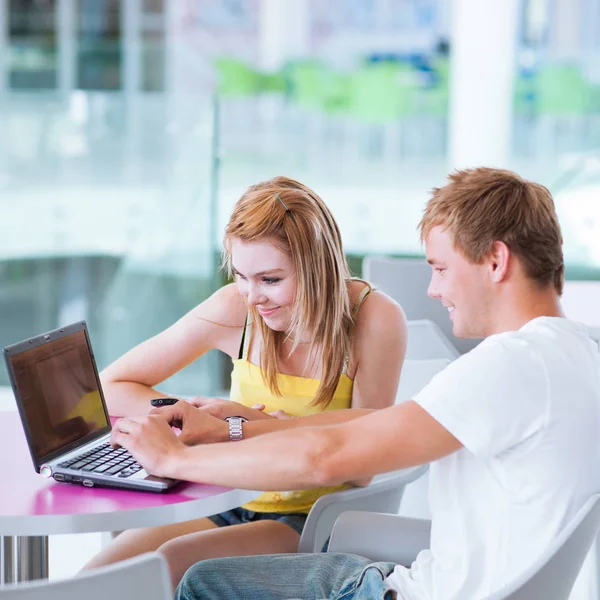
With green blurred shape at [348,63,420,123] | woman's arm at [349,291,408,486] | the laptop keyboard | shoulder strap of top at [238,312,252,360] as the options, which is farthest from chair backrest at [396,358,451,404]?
green blurred shape at [348,63,420,123]

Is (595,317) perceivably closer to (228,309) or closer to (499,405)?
(228,309)

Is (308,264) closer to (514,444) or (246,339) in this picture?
(246,339)

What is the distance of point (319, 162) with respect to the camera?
514 cm

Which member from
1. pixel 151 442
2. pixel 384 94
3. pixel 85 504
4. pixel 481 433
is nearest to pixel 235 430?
pixel 151 442

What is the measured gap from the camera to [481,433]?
131 centimetres

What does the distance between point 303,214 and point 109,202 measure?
9.58 feet

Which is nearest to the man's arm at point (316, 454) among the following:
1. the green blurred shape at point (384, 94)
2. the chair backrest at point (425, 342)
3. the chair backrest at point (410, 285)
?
the chair backrest at point (425, 342)

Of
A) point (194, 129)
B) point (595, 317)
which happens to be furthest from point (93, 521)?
point (194, 129)

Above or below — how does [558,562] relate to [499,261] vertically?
below

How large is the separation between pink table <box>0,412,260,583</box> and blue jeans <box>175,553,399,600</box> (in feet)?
0.39

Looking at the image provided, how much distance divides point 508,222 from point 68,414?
2.85ft

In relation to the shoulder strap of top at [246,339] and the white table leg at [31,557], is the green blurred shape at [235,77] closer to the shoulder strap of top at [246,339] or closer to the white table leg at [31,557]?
the shoulder strap of top at [246,339]

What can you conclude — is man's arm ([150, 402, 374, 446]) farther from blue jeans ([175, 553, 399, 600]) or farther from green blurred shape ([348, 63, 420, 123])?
green blurred shape ([348, 63, 420, 123])

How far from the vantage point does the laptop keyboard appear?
5.46 feet
